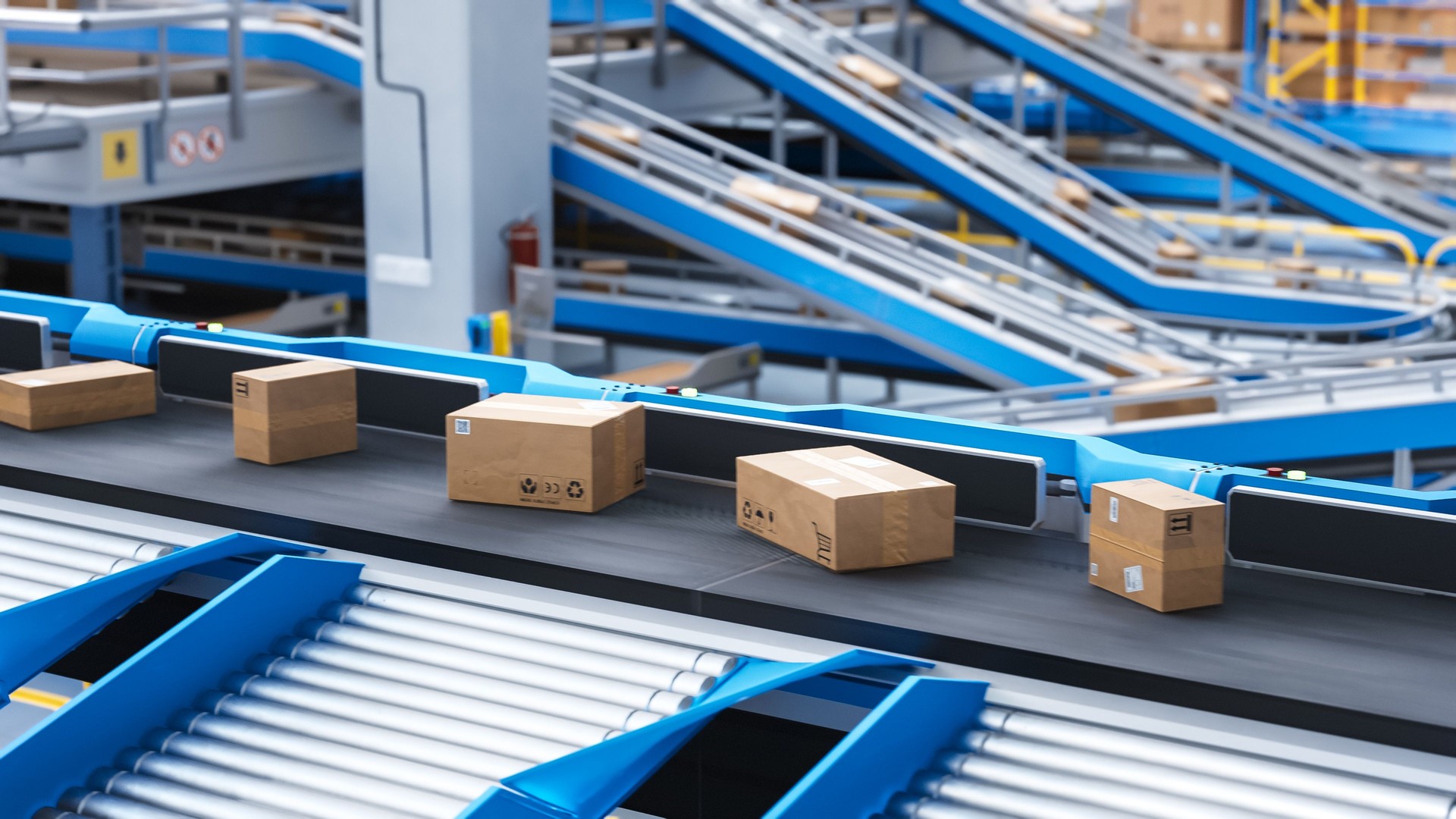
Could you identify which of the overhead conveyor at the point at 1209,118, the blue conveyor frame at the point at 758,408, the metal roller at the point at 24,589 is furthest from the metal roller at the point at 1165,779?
the overhead conveyor at the point at 1209,118

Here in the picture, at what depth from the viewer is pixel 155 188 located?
29.8 ft

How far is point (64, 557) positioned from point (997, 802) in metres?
2.29

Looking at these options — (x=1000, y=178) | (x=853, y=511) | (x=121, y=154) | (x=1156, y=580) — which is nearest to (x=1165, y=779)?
(x=1156, y=580)

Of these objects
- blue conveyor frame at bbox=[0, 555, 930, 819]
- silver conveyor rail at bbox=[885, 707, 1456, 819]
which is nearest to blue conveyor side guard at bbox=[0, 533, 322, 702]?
blue conveyor frame at bbox=[0, 555, 930, 819]

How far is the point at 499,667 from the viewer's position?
3.25 metres

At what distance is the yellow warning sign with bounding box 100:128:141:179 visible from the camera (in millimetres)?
8664

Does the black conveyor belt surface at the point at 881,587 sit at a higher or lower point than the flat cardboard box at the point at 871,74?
lower

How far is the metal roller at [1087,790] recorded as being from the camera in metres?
2.66

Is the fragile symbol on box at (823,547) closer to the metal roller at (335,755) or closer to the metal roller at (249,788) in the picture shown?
the metal roller at (335,755)

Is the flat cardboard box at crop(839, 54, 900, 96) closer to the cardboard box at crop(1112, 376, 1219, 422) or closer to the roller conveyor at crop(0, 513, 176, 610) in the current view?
the cardboard box at crop(1112, 376, 1219, 422)

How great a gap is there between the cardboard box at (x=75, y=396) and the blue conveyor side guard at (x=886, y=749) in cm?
271

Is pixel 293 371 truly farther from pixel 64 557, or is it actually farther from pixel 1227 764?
pixel 1227 764

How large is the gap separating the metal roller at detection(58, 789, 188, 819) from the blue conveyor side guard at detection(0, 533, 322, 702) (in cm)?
28

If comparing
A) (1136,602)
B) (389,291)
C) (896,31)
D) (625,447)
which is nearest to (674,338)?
(389,291)
